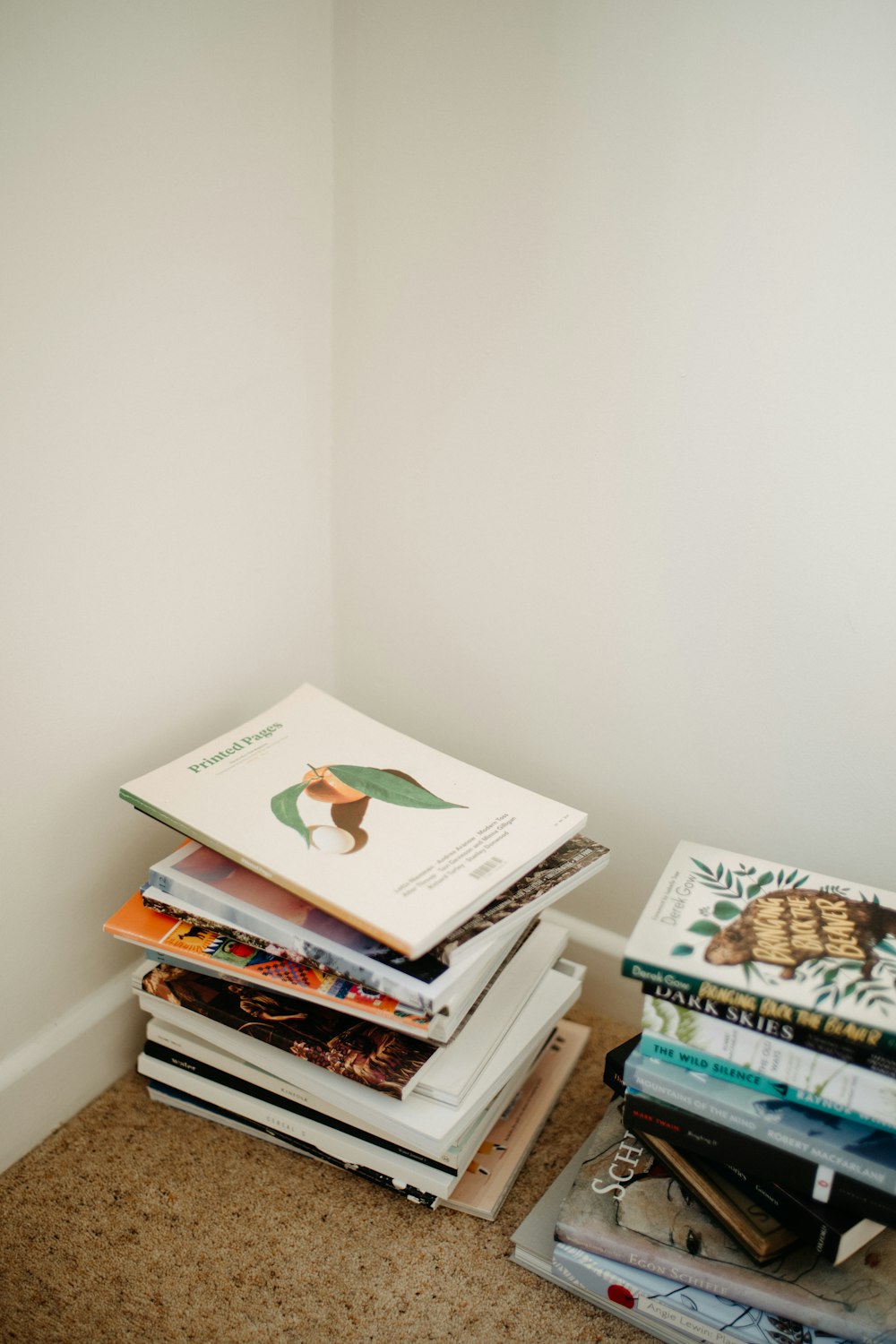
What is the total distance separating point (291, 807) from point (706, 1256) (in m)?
0.44

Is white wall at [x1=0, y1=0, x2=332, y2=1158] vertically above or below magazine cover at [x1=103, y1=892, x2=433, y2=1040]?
above

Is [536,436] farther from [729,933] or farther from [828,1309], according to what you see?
[828,1309]

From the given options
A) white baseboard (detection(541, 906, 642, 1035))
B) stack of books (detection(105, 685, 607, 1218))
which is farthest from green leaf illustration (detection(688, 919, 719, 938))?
white baseboard (detection(541, 906, 642, 1035))

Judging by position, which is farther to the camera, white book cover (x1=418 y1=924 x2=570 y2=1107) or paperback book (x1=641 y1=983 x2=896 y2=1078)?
white book cover (x1=418 y1=924 x2=570 y2=1107)

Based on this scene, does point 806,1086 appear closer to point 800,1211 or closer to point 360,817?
point 800,1211

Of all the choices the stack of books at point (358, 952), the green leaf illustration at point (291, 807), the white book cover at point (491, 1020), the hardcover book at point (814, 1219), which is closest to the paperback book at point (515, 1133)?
the stack of books at point (358, 952)

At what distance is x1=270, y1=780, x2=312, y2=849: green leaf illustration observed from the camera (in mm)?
713

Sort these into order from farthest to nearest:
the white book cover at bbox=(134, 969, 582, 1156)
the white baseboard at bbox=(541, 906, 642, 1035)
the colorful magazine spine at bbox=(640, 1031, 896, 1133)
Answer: the white baseboard at bbox=(541, 906, 642, 1035) → the white book cover at bbox=(134, 969, 582, 1156) → the colorful magazine spine at bbox=(640, 1031, 896, 1133)

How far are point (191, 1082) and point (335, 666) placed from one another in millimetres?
468

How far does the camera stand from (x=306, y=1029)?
725 millimetres

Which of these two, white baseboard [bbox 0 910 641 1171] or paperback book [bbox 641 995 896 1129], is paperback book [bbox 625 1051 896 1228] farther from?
white baseboard [bbox 0 910 641 1171]

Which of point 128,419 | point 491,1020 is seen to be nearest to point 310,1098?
point 491,1020

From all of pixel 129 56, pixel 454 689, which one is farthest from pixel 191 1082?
pixel 129 56

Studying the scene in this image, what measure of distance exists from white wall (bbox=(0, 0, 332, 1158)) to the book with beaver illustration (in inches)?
19.0
